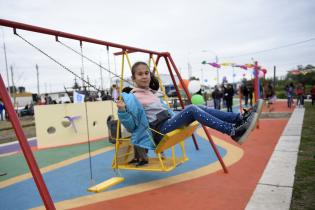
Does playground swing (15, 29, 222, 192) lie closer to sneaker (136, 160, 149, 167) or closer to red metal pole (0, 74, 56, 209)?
sneaker (136, 160, 149, 167)

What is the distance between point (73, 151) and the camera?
6.89m

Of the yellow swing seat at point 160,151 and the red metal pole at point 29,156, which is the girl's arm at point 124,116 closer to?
the yellow swing seat at point 160,151

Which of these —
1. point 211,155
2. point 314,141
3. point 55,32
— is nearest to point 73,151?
point 211,155

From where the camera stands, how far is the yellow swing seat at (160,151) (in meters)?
3.59

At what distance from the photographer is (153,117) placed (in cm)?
388

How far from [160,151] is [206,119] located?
0.81 m

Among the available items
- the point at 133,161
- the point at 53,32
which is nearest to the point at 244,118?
the point at 133,161

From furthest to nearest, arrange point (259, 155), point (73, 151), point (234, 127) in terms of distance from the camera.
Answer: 1. point (73, 151)
2. point (259, 155)
3. point (234, 127)

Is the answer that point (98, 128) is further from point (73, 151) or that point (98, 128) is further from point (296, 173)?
point (296, 173)

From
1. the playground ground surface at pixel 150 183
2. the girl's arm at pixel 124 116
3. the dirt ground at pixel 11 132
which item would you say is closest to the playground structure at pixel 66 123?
the playground ground surface at pixel 150 183

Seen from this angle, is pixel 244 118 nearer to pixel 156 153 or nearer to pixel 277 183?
pixel 277 183

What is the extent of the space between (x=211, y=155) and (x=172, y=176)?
1531 millimetres

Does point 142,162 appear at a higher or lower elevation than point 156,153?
lower

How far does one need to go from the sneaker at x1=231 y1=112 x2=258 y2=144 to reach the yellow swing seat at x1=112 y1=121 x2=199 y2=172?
2.59 ft
